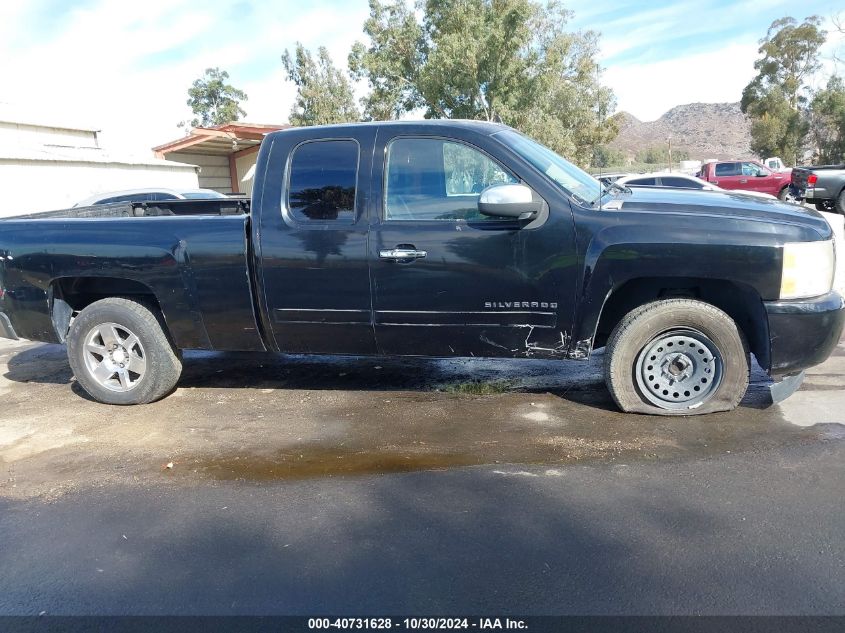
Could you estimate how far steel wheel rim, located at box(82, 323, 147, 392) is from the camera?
502cm

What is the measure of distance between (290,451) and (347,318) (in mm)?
962

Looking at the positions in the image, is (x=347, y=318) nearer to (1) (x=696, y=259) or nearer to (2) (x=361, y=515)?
(2) (x=361, y=515)

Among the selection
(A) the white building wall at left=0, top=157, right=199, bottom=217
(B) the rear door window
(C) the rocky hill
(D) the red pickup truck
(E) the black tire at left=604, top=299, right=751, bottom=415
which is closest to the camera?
(E) the black tire at left=604, top=299, right=751, bottom=415

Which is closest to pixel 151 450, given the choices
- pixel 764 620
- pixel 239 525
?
pixel 239 525

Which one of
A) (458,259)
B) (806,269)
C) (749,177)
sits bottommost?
(749,177)

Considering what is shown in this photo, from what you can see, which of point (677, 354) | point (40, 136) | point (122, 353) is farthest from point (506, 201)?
point (40, 136)

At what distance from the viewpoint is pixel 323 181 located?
4445 mm

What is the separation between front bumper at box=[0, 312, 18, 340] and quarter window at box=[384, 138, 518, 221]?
322 cm

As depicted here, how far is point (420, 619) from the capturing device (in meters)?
2.49

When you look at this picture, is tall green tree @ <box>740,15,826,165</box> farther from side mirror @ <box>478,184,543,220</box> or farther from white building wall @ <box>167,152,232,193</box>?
side mirror @ <box>478,184,543,220</box>

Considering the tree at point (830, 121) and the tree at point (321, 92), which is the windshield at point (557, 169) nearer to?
the tree at point (321, 92)

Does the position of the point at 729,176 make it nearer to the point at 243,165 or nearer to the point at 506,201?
the point at 243,165

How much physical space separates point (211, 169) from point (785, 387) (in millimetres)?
23661

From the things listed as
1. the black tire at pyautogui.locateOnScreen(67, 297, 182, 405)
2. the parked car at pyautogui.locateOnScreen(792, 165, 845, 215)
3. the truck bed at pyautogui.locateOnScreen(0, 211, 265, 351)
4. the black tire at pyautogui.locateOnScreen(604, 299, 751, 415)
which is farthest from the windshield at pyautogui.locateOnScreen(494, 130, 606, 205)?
the parked car at pyautogui.locateOnScreen(792, 165, 845, 215)
